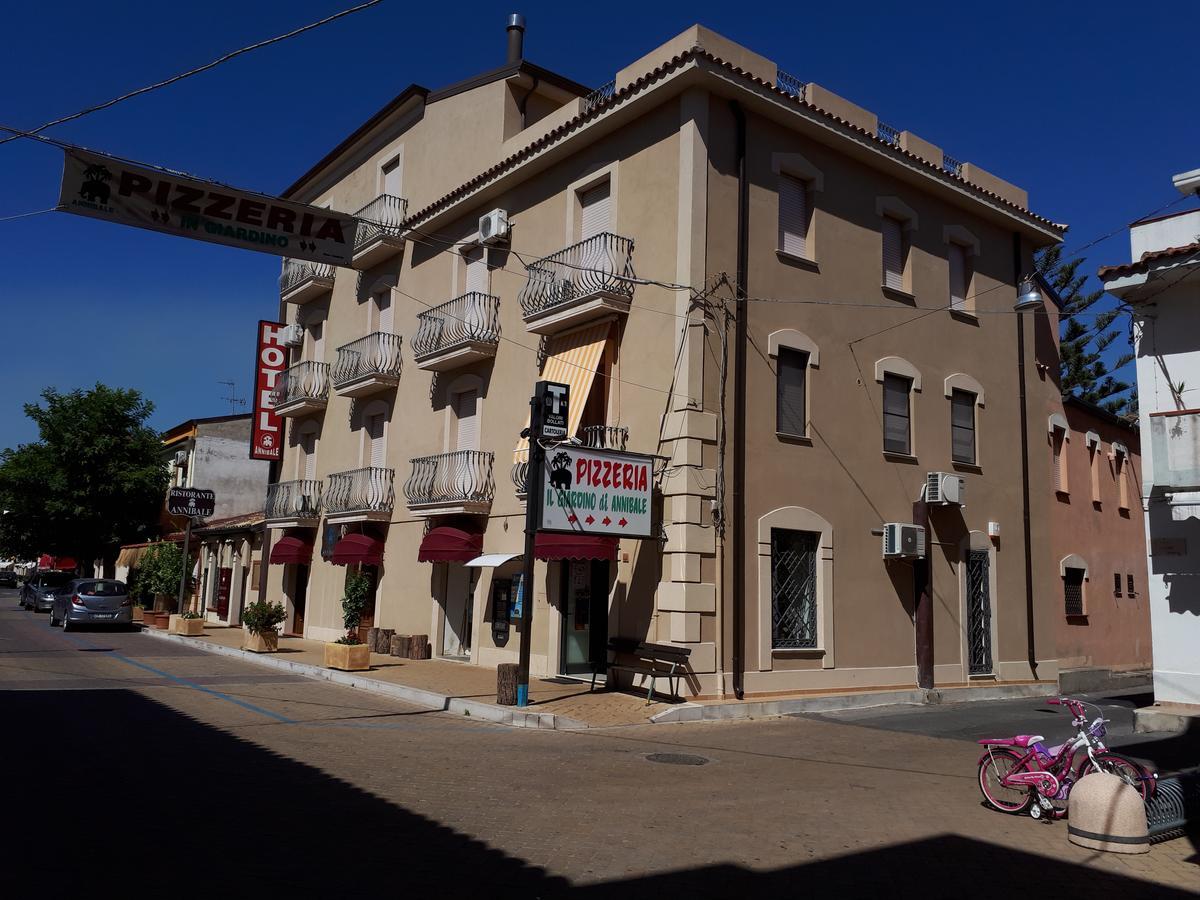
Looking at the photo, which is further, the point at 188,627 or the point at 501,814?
the point at 188,627

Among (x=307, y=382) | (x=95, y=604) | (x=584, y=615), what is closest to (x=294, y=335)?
(x=307, y=382)

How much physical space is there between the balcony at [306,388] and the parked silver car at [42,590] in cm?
1810

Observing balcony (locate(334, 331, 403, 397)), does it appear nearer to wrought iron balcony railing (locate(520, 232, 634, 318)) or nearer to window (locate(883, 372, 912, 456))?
wrought iron balcony railing (locate(520, 232, 634, 318))

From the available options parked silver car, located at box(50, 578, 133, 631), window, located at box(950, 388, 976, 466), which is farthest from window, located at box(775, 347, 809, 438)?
parked silver car, located at box(50, 578, 133, 631)

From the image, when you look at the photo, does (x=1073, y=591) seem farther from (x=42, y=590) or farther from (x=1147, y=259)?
(x=42, y=590)

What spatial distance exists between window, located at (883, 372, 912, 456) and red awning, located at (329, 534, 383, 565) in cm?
1188

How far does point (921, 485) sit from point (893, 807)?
1087 centimetres

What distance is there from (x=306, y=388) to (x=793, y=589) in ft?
54.3

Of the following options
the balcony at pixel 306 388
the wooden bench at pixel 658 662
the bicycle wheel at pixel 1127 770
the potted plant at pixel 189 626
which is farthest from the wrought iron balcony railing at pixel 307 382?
the bicycle wheel at pixel 1127 770

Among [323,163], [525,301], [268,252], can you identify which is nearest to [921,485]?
[525,301]

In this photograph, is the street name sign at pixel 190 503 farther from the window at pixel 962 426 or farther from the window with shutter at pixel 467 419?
the window at pixel 962 426

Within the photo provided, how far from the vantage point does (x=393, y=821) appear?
23.1 ft

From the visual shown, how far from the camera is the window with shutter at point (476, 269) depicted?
20.2 meters

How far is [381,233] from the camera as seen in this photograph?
23.1 m
